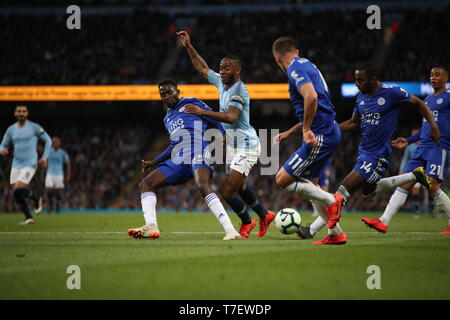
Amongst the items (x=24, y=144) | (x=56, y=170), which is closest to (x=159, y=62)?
(x=56, y=170)

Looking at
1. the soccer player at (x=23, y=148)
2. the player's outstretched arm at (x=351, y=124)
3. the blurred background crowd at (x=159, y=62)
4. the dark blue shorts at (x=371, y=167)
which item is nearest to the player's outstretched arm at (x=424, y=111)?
the dark blue shorts at (x=371, y=167)

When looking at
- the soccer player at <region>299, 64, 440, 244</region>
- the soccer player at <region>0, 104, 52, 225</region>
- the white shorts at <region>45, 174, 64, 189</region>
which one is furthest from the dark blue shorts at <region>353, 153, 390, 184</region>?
the white shorts at <region>45, 174, 64, 189</region>

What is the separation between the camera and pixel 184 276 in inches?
201

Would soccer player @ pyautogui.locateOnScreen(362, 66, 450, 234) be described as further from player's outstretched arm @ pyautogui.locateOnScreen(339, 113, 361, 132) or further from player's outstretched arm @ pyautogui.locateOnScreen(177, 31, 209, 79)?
player's outstretched arm @ pyautogui.locateOnScreen(177, 31, 209, 79)

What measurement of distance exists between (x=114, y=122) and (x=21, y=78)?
187 inches

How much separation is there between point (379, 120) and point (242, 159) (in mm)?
1894

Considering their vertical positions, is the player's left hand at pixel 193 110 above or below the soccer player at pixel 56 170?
below

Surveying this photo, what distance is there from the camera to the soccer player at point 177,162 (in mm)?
8562

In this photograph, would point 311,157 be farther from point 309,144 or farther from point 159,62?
point 159,62

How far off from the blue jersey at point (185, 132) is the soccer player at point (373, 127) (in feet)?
5.92

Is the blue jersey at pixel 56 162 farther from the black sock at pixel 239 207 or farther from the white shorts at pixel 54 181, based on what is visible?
the black sock at pixel 239 207

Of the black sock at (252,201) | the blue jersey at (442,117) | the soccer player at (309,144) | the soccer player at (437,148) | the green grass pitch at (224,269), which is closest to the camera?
the green grass pitch at (224,269)

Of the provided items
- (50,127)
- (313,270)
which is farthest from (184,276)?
(50,127)

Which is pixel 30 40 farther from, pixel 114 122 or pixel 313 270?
pixel 313 270
